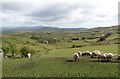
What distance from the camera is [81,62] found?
111 ft

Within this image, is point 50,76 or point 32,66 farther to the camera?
point 32,66

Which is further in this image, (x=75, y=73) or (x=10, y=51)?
(x=10, y=51)

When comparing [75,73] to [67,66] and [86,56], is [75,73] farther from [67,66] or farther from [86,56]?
[86,56]

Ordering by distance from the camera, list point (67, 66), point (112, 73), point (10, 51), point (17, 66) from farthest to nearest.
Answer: point (10, 51)
point (17, 66)
point (67, 66)
point (112, 73)

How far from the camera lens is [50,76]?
1093 inches

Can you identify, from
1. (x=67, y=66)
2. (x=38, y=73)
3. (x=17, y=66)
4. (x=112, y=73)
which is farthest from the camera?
(x=17, y=66)

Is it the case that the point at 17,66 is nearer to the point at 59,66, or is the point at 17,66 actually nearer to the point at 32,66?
the point at 32,66

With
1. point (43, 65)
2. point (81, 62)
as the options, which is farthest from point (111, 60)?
point (43, 65)

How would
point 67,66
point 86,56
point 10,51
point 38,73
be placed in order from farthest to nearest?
point 10,51, point 86,56, point 67,66, point 38,73

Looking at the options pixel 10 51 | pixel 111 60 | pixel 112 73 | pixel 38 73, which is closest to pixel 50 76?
pixel 38 73

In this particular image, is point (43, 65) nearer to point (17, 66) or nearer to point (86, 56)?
point (17, 66)

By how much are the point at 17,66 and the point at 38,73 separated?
6.09 meters

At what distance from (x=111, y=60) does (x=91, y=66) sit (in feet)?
16.5

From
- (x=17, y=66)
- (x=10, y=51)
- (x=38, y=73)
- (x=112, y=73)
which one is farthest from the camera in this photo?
(x=10, y=51)
